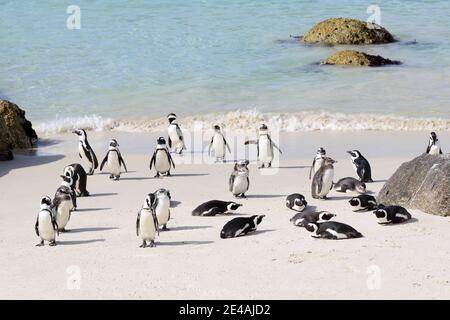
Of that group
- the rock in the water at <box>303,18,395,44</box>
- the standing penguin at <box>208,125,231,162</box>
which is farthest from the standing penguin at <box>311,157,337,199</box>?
the rock in the water at <box>303,18,395,44</box>

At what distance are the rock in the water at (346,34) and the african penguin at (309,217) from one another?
17.5 metres

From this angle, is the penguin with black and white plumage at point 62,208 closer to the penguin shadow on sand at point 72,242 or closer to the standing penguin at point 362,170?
the penguin shadow on sand at point 72,242

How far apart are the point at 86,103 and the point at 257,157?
8025mm

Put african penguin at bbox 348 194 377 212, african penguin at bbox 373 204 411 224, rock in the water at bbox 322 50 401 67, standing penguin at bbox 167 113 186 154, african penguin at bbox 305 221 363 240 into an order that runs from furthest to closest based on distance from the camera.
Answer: rock in the water at bbox 322 50 401 67 < standing penguin at bbox 167 113 186 154 < african penguin at bbox 348 194 377 212 < african penguin at bbox 373 204 411 224 < african penguin at bbox 305 221 363 240

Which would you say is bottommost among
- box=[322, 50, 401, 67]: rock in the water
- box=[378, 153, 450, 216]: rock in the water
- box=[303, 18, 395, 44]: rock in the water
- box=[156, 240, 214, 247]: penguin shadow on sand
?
box=[156, 240, 214, 247]: penguin shadow on sand

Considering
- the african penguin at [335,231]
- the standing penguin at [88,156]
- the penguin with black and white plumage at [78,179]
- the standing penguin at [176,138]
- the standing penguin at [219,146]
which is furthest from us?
the standing penguin at [176,138]

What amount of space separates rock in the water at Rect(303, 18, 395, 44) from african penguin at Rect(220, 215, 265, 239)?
59.0ft

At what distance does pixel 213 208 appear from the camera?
11.7 metres

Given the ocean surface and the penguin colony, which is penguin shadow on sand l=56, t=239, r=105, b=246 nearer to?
the penguin colony

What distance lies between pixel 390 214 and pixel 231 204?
80.2 inches

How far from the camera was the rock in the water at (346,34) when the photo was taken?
92.2 feet

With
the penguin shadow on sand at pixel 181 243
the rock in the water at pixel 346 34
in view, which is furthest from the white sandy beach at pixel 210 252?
the rock in the water at pixel 346 34

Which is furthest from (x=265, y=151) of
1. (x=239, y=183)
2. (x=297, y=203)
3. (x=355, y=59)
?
(x=355, y=59)

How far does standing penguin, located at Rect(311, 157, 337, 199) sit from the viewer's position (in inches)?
494
